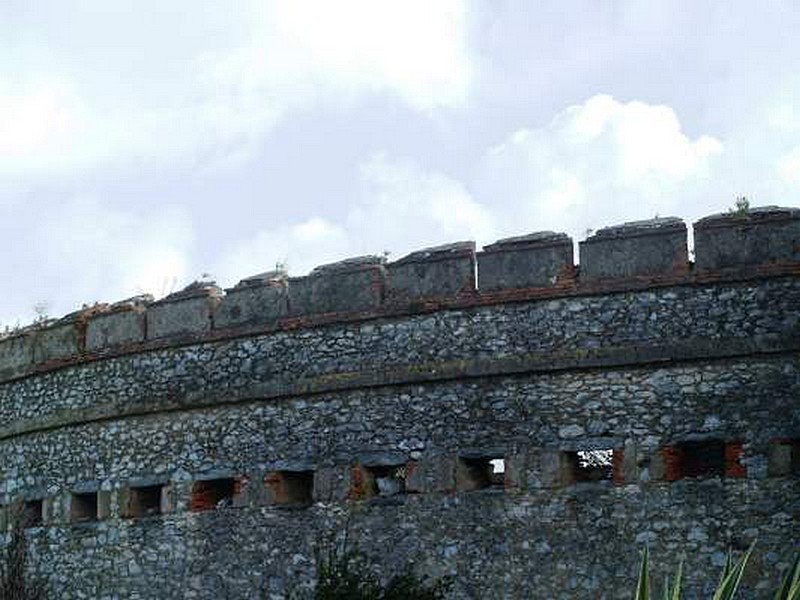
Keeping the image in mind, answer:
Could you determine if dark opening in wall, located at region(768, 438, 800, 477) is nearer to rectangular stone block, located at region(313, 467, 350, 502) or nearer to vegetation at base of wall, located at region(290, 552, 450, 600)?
vegetation at base of wall, located at region(290, 552, 450, 600)

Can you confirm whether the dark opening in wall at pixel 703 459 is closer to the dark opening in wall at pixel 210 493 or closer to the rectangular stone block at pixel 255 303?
the rectangular stone block at pixel 255 303

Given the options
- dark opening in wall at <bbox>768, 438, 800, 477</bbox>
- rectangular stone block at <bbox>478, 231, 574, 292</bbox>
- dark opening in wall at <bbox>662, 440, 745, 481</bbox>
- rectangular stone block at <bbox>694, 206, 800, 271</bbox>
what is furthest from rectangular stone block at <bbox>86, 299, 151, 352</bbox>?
dark opening in wall at <bbox>768, 438, 800, 477</bbox>

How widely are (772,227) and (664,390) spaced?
5.24 feet

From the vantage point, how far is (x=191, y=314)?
45.5 feet

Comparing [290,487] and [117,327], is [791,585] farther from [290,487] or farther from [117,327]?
[117,327]

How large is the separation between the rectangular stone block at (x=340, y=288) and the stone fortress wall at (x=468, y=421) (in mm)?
22

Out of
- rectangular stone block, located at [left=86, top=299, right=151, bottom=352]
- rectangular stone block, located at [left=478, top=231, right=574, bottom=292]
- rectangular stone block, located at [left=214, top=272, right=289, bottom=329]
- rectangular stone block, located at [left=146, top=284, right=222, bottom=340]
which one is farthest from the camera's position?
rectangular stone block, located at [left=86, top=299, right=151, bottom=352]

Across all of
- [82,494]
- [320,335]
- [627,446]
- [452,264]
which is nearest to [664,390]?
[627,446]

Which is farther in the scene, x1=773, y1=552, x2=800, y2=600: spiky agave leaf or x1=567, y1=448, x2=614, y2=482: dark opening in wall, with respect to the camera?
x1=567, y1=448, x2=614, y2=482: dark opening in wall

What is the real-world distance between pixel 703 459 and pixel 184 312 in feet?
17.2

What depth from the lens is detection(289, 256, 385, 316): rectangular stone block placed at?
1283 centimetres

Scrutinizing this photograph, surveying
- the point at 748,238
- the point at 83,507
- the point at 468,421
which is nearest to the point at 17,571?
the point at 83,507

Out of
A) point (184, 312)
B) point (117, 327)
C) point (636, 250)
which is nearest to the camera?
point (636, 250)

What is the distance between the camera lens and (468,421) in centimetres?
1212
